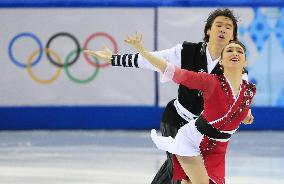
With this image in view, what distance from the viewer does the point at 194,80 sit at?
4.60 m

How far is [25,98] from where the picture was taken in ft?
38.6

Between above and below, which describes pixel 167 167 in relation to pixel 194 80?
below

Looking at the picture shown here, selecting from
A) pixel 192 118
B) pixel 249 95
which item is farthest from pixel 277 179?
pixel 249 95

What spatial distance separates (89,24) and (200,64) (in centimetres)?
659

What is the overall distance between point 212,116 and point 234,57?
33cm

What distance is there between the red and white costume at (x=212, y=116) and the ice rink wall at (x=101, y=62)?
6748 mm

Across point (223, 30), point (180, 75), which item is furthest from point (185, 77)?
point (223, 30)

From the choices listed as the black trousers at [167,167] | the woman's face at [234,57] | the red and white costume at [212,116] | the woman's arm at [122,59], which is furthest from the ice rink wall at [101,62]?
the woman's face at [234,57]

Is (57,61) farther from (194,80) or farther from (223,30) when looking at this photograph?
(194,80)

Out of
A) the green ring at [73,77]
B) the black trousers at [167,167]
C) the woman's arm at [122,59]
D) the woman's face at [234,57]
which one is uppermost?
the woman's face at [234,57]

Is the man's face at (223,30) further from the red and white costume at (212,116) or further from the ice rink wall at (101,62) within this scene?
the ice rink wall at (101,62)

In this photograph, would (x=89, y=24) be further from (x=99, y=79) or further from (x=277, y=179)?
(x=277, y=179)

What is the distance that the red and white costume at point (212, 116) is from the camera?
15.1ft

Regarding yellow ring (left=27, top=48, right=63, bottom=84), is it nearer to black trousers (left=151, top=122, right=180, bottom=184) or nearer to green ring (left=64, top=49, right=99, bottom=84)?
green ring (left=64, top=49, right=99, bottom=84)
